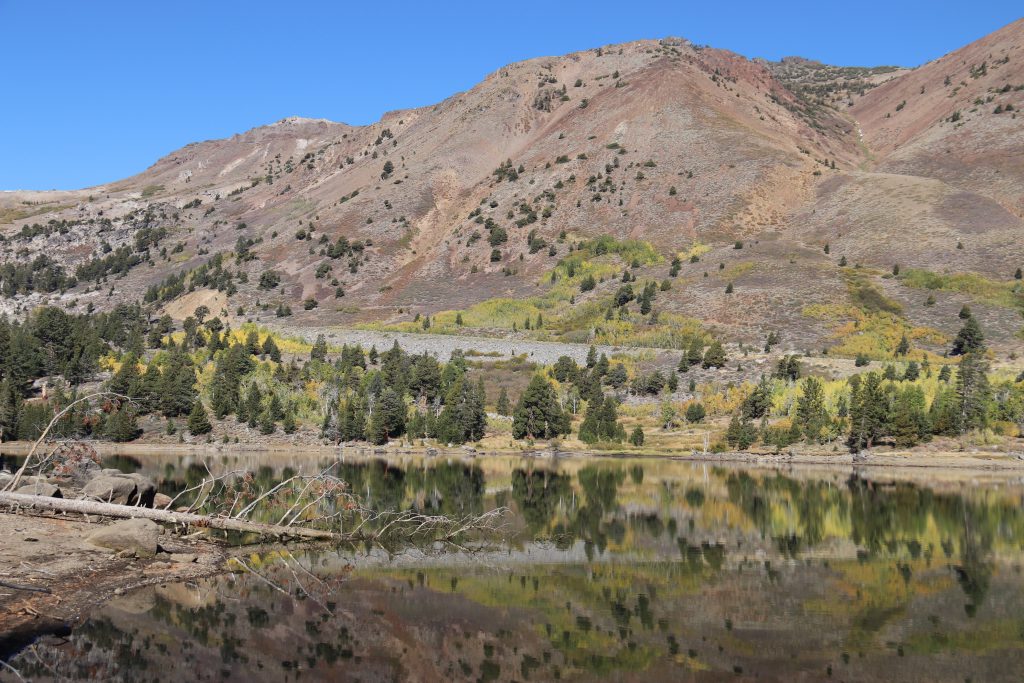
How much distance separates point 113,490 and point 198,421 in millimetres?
42926

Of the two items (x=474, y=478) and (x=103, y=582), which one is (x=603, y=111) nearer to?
(x=474, y=478)

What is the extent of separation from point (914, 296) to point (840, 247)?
67.1ft

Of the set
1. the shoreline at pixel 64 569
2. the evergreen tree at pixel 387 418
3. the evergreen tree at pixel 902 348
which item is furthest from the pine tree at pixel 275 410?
the evergreen tree at pixel 902 348

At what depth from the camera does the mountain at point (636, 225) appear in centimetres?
10344

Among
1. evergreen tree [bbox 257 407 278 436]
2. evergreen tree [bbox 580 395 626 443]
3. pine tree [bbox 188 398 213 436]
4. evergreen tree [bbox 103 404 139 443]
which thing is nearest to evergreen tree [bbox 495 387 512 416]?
evergreen tree [bbox 580 395 626 443]

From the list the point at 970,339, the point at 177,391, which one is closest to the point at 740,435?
the point at 970,339

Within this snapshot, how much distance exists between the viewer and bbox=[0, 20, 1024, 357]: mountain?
103438 mm

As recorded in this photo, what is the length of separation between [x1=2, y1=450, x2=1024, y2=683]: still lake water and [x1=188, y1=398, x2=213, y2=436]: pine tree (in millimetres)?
40598

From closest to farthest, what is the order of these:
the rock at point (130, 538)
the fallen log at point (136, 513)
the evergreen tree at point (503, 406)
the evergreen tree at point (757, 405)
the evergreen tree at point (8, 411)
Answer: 1. the rock at point (130, 538)
2. the fallen log at point (136, 513)
3. the evergreen tree at point (8, 411)
4. the evergreen tree at point (757, 405)
5. the evergreen tree at point (503, 406)

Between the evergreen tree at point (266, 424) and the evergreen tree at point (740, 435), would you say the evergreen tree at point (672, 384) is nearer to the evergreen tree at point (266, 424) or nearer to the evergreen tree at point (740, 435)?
the evergreen tree at point (740, 435)

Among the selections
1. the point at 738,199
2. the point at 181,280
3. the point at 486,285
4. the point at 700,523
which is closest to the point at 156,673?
the point at 700,523

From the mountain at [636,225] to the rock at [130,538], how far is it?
2944 inches

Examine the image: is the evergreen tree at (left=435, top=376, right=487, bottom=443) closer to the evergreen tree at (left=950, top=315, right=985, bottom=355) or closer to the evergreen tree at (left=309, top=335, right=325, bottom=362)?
the evergreen tree at (left=309, top=335, right=325, bottom=362)

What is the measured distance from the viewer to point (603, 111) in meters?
168
